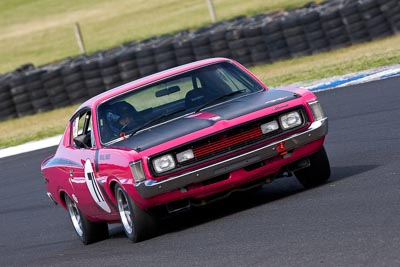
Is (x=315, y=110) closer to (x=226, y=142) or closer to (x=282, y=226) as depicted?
(x=226, y=142)

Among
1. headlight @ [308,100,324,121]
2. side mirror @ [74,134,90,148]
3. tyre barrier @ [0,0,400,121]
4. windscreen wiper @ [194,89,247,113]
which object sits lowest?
tyre barrier @ [0,0,400,121]

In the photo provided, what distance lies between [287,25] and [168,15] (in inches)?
984

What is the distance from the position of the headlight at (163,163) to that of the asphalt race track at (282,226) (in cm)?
52

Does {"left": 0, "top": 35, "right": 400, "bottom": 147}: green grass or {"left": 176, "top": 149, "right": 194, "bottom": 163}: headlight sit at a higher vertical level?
{"left": 176, "top": 149, "right": 194, "bottom": 163}: headlight

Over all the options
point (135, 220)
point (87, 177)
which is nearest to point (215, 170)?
point (135, 220)

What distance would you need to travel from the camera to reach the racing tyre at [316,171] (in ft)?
28.8

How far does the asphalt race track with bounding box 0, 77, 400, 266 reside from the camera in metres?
6.34

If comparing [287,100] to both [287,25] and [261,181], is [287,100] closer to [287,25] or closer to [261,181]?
[261,181]

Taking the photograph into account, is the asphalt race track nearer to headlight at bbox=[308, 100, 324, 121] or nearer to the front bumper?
the front bumper

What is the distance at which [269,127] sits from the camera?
330 inches

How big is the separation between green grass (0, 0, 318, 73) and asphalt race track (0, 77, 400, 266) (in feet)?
88.9

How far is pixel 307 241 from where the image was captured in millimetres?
6598

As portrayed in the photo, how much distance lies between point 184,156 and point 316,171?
4.05 ft

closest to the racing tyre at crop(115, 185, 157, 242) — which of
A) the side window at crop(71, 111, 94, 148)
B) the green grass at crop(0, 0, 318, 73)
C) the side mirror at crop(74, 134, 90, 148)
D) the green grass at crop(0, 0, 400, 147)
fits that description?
the side window at crop(71, 111, 94, 148)
